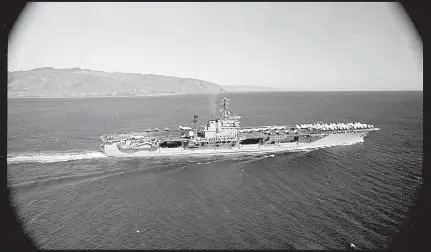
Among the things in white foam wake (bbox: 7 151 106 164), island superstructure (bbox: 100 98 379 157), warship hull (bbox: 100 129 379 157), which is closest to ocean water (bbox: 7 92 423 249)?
white foam wake (bbox: 7 151 106 164)

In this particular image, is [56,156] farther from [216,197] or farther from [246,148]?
[246,148]

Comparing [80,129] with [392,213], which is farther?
[80,129]

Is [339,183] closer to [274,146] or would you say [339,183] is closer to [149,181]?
[274,146]

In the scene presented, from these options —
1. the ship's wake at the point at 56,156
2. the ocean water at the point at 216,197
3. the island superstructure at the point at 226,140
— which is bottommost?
the ocean water at the point at 216,197

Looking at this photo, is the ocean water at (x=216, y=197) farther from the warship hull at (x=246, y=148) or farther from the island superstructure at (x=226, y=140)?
the island superstructure at (x=226, y=140)

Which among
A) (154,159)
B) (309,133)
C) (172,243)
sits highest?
(309,133)

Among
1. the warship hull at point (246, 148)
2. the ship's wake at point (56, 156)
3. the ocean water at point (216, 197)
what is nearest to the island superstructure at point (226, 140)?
the warship hull at point (246, 148)

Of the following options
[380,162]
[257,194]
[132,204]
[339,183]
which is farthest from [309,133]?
[132,204]
